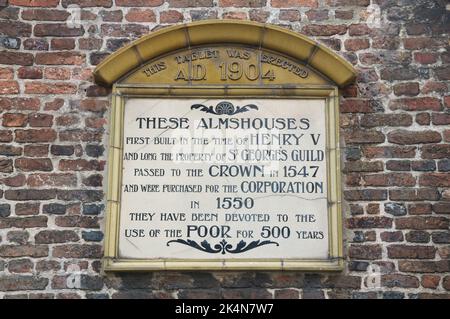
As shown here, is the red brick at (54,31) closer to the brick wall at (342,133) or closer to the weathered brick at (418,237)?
the brick wall at (342,133)

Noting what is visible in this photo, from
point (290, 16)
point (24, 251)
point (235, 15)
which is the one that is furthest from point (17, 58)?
point (290, 16)

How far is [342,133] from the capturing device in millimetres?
4766

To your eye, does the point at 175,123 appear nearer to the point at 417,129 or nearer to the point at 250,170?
the point at 250,170

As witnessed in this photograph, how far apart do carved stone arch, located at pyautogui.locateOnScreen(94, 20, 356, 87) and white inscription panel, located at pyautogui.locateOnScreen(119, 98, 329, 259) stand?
169mm

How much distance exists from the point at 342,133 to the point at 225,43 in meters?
1.02

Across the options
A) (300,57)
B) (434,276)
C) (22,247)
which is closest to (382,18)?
(300,57)

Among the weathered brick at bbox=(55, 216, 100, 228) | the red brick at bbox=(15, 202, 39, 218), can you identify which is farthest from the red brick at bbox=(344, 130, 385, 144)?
the red brick at bbox=(15, 202, 39, 218)

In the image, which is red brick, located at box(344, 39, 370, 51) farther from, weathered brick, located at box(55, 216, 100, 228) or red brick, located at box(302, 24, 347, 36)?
weathered brick, located at box(55, 216, 100, 228)

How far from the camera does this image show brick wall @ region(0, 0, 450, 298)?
4.52 meters

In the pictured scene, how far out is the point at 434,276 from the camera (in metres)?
4.53

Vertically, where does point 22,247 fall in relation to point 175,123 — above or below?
below

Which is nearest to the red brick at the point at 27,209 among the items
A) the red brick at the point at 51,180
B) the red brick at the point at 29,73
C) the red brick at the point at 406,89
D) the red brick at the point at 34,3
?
the red brick at the point at 51,180

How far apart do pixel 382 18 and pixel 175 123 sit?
63.9 inches

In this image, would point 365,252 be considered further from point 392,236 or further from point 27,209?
point 27,209
